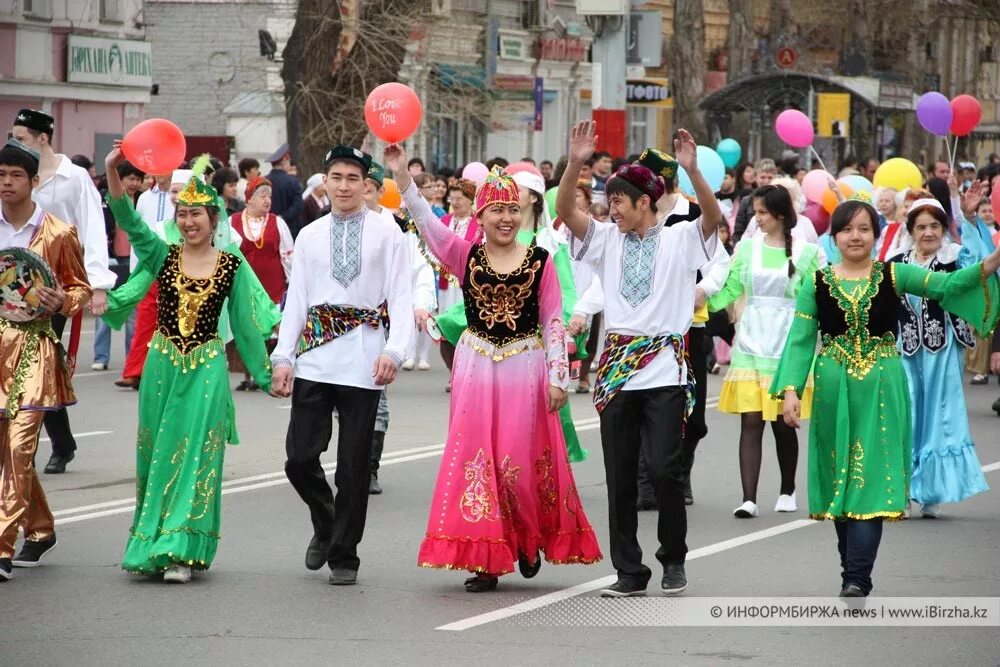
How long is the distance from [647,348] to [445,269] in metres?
1.13

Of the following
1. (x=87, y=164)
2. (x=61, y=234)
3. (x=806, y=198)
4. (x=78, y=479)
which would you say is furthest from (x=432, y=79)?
(x=61, y=234)

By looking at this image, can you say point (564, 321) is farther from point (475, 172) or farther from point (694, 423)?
point (475, 172)

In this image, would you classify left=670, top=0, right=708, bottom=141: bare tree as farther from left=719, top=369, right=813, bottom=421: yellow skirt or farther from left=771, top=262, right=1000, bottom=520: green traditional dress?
left=771, top=262, right=1000, bottom=520: green traditional dress

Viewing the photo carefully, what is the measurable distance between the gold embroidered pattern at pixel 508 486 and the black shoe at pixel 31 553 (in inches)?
89.3

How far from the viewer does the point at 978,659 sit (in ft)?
23.6

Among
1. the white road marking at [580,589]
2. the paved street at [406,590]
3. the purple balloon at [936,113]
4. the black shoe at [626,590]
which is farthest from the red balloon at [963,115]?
the black shoe at [626,590]

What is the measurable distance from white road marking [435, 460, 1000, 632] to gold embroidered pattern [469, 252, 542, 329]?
125cm

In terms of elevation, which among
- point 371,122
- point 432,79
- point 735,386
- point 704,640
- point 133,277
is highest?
point 432,79

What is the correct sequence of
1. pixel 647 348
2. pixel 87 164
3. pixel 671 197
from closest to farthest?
pixel 647 348, pixel 671 197, pixel 87 164

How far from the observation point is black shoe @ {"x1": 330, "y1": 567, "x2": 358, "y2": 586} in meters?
8.57

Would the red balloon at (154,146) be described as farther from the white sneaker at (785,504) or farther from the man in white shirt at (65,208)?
the white sneaker at (785,504)

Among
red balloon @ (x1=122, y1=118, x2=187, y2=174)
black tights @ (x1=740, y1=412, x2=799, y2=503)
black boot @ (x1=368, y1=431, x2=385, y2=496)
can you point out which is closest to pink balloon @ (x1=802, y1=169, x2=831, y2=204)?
black tights @ (x1=740, y1=412, x2=799, y2=503)

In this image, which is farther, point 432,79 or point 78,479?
point 432,79

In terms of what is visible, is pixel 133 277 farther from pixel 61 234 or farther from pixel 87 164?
pixel 87 164
